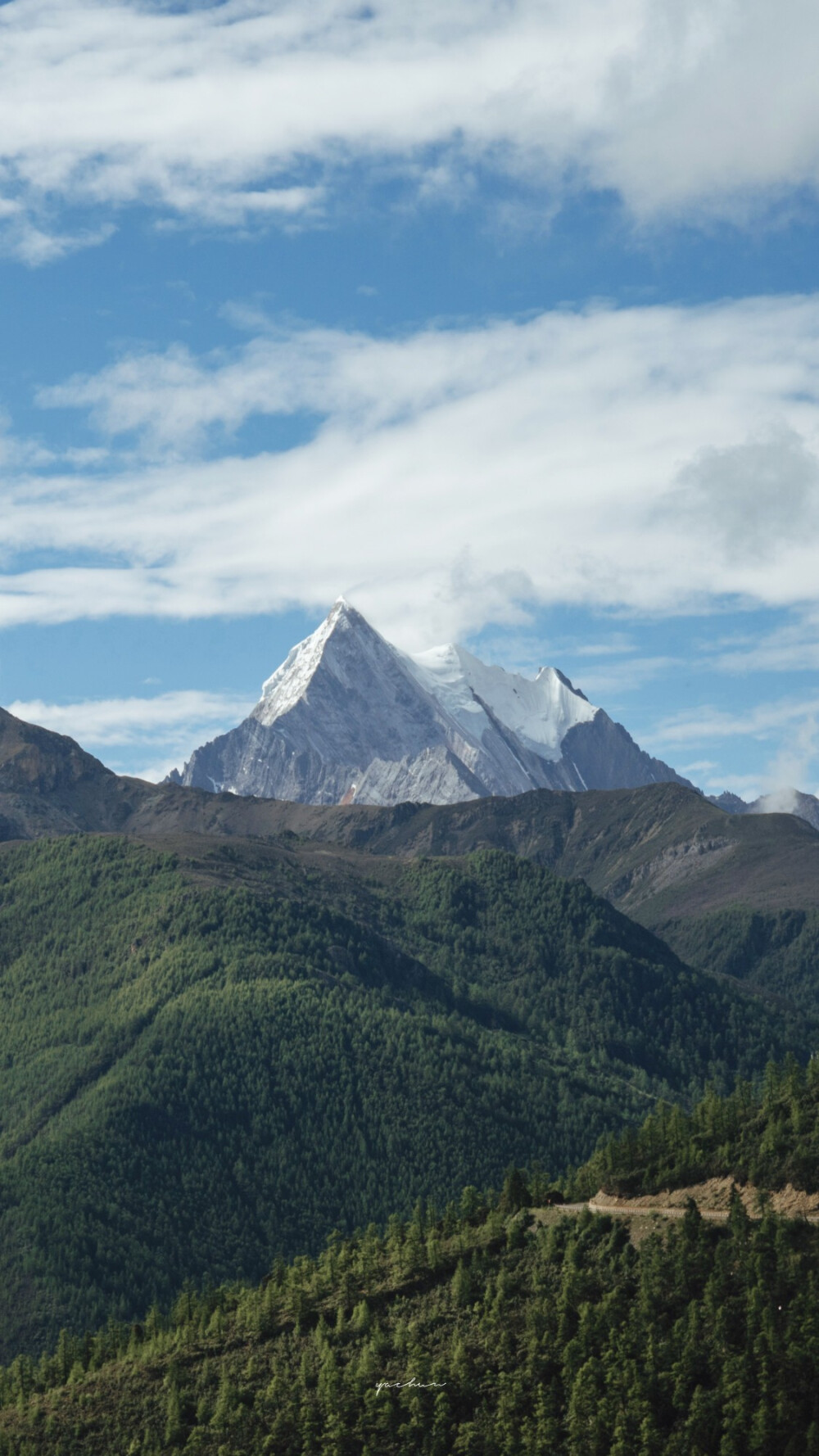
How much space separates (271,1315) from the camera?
199 m

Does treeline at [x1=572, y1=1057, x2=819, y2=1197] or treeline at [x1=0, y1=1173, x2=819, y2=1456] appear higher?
treeline at [x1=572, y1=1057, x2=819, y2=1197]

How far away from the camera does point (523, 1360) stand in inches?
6580

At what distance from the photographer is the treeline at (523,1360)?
154 m

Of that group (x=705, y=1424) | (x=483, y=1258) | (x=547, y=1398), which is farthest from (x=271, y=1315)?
(x=705, y=1424)

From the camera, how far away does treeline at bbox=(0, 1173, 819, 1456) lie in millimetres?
153625

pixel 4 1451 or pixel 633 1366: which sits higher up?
pixel 633 1366

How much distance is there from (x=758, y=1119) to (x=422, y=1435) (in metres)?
48.1

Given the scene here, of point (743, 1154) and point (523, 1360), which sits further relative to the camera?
point (743, 1154)

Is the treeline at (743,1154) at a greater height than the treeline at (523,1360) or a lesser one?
greater

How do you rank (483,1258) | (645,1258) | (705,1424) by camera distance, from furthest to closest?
(483,1258)
(645,1258)
(705,1424)

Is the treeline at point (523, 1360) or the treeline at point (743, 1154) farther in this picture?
the treeline at point (743, 1154)

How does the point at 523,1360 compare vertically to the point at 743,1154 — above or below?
below

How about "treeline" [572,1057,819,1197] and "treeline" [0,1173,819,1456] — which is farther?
"treeline" [572,1057,819,1197]

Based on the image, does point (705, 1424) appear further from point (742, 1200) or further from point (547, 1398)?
point (742, 1200)
